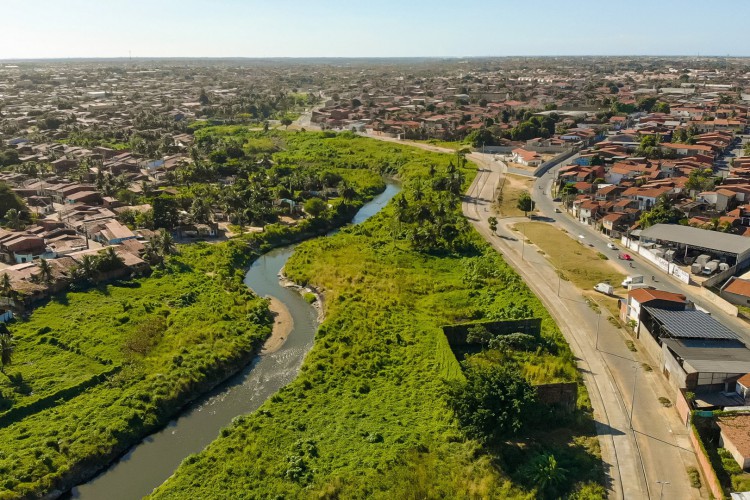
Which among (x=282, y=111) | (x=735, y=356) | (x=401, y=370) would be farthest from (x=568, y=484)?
(x=282, y=111)

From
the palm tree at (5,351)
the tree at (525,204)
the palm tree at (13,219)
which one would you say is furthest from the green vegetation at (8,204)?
the tree at (525,204)

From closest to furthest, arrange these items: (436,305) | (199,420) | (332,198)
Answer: (199,420)
(436,305)
(332,198)

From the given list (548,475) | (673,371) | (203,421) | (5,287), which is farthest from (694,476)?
(5,287)

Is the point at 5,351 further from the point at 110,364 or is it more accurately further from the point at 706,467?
the point at 706,467

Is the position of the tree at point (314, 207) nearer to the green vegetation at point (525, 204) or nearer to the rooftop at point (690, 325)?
the green vegetation at point (525, 204)

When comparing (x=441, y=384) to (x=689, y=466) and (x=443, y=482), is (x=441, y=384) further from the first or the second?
(x=689, y=466)
